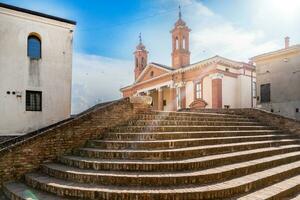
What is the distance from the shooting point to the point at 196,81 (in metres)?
23.2

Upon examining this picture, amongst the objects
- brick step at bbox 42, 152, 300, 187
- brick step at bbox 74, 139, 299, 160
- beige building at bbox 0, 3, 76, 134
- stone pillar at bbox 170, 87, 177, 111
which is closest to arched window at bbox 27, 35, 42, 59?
beige building at bbox 0, 3, 76, 134

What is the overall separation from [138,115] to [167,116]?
1.03 metres

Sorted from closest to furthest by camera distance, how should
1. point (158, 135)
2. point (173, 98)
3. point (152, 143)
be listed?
1. point (152, 143)
2. point (158, 135)
3. point (173, 98)

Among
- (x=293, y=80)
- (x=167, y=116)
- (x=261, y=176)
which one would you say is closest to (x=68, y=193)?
(x=261, y=176)

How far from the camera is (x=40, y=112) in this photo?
38.0 ft

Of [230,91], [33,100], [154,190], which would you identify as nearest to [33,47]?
[33,100]

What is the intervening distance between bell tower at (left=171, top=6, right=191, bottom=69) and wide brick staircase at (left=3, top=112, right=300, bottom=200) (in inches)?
832

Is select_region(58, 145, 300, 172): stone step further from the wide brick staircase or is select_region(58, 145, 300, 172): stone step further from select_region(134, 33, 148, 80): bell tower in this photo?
select_region(134, 33, 148, 80): bell tower

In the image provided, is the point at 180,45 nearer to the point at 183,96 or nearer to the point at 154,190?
the point at 183,96

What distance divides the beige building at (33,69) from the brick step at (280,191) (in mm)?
9712

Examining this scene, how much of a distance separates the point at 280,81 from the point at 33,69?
15037 millimetres

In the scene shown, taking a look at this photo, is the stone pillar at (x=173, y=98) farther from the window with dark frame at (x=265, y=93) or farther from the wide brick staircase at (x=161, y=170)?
the wide brick staircase at (x=161, y=170)

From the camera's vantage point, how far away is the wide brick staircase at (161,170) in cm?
461

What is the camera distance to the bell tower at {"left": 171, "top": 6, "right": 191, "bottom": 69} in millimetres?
28344
